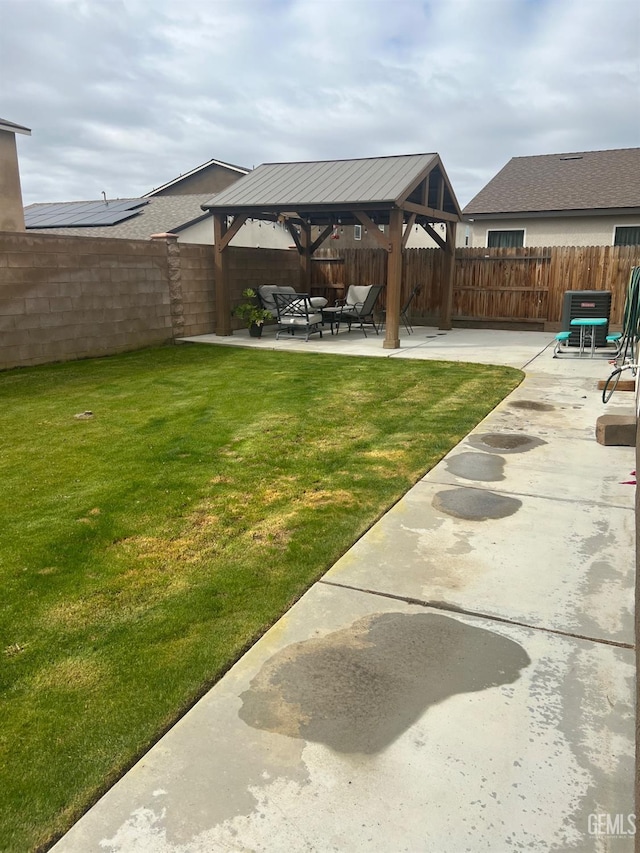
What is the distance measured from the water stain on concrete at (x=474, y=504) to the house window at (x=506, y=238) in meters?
15.8

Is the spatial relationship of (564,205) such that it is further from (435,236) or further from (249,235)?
(249,235)

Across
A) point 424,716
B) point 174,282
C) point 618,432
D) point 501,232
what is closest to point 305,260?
point 174,282

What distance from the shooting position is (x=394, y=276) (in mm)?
11078

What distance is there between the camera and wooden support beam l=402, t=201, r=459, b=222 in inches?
450

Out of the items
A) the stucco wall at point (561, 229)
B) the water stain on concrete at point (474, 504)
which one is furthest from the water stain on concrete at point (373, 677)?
the stucco wall at point (561, 229)

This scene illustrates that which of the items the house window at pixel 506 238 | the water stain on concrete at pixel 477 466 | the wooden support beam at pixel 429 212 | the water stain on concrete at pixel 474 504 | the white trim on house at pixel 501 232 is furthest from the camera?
the house window at pixel 506 238

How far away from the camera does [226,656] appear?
2.33m

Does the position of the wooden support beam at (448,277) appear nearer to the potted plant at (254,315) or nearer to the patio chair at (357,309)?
the patio chair at (357,309)

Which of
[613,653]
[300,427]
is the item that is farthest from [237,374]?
[613,653]

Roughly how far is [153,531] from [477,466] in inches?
95.9

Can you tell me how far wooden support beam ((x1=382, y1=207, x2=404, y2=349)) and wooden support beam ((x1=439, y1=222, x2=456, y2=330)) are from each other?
3.47m

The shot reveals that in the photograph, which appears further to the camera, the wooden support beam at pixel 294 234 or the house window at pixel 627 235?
the house window at pixel 627 235

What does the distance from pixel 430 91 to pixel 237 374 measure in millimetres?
20603

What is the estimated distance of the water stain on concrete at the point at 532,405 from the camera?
642cm
